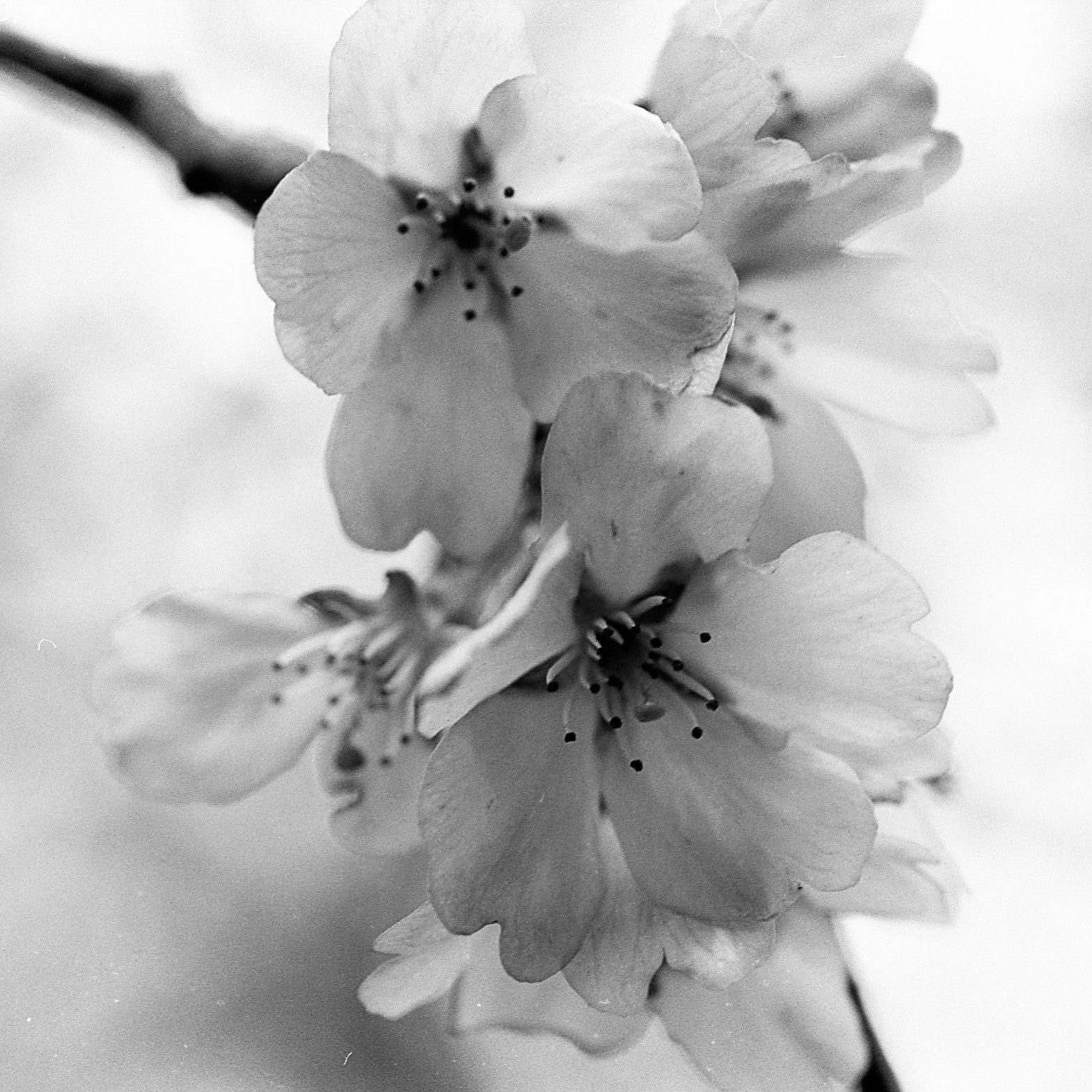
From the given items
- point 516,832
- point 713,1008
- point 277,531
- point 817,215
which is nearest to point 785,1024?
point 713,1008

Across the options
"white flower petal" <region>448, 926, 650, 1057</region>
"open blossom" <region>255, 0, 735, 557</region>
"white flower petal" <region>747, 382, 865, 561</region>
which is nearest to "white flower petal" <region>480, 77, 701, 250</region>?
"open blossom" <region>255, 0, 735, 557</region>

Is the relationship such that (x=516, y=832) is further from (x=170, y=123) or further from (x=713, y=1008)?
(x=170, y=123)

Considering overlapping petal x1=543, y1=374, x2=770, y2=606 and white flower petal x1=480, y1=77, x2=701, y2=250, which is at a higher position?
white flower petal x1=480, y1=77, x2=701, y2=250

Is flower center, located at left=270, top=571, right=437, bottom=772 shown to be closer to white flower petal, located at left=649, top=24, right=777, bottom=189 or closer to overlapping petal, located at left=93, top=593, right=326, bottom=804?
overlapping petal, located at left=93, top=593, right=326, bottom=804

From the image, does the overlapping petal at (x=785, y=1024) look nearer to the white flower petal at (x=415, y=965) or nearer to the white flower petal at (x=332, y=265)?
the white flower petal at (x=415, y=965)

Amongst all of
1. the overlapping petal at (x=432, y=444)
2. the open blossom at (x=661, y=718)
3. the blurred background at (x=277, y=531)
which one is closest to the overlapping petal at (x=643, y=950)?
the open blossom at (x=661, y=718)

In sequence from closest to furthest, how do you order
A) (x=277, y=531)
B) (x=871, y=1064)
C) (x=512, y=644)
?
(x=512, y=644), (x=871, y=1064), (x=277, y=531)
